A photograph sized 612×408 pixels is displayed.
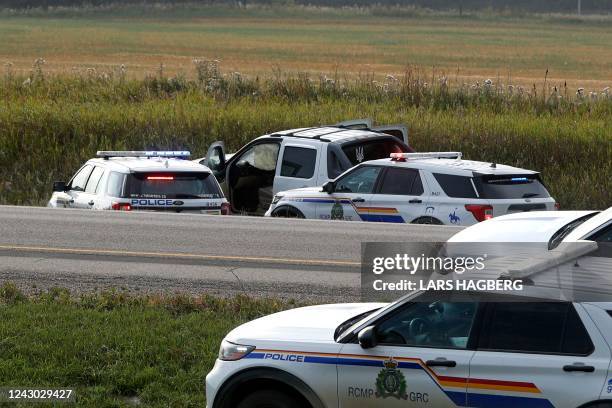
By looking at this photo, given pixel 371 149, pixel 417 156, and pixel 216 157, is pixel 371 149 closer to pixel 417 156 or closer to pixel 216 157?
pixel 417 156

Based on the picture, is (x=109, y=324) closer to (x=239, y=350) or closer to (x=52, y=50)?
(x=239, y=350)

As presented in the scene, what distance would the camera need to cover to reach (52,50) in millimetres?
67375

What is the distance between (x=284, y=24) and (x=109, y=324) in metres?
97.9

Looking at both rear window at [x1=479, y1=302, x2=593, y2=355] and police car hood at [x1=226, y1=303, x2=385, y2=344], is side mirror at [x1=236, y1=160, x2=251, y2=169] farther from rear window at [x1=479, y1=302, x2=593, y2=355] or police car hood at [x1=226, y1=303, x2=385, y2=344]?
rear window at [x1=479, y1=302, x2=593, y2=355]

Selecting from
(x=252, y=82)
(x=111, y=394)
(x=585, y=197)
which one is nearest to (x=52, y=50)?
(x=252, y=82)

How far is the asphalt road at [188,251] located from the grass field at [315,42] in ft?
65.2

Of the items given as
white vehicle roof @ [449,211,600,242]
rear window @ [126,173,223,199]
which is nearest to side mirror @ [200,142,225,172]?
rear window @ [126,173,223,199]

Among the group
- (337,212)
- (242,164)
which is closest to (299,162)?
(242,164)

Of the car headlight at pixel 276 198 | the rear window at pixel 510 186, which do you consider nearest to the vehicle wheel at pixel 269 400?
the rear window at pixel 510 186

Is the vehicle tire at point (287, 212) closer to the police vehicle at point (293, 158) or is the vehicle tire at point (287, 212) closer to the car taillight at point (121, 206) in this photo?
the police vehicle at point (293, 158)

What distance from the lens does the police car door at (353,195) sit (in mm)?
17875

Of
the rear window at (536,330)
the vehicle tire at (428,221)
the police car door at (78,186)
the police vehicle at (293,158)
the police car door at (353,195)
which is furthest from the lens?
the police vehicle at (293,158)

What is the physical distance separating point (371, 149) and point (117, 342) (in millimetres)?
10344

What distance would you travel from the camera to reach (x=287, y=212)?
746 inches
